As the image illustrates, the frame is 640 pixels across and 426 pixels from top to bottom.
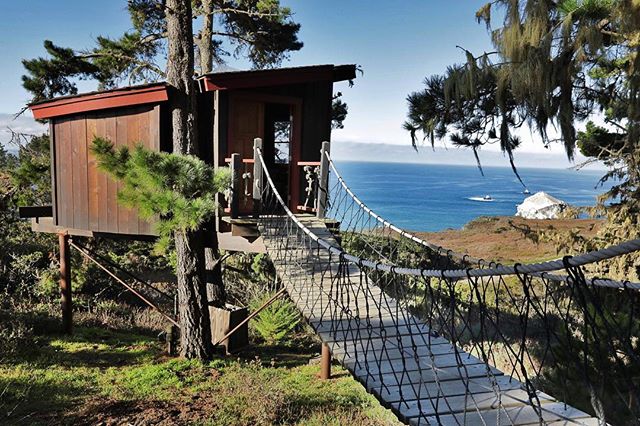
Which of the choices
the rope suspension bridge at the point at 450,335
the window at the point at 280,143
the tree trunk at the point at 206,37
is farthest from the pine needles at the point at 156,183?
the tree trunk at the point at 206,37

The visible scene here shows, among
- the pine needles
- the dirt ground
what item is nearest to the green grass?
the pine needles

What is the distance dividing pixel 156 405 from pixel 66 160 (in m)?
3.74

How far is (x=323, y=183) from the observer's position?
5.97m

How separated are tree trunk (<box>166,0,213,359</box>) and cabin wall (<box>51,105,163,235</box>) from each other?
409 millimetres

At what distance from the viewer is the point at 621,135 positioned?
6.47m

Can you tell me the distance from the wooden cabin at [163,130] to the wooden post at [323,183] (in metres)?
0.31

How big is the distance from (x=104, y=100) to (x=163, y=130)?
35.6 inches

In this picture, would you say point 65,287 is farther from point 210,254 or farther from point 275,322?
point 275,322

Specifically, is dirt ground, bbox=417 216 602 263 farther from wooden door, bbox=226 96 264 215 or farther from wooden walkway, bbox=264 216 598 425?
wooden walkway, bbox=264 216 598 425

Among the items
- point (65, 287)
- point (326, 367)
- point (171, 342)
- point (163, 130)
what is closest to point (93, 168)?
point (163, 130)

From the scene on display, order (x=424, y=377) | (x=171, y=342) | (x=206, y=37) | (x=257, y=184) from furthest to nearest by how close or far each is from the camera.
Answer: (x=206, y=37)
(x=171, y=342)
(x=257, y=184)
(x=424, y=377)

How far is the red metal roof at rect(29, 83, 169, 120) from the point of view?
5501 millimetres

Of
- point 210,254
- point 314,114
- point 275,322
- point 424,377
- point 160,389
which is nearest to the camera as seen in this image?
point 424,377

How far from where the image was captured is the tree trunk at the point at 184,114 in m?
5.38
